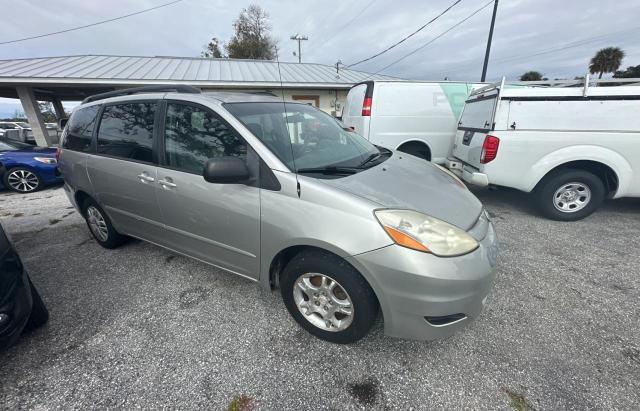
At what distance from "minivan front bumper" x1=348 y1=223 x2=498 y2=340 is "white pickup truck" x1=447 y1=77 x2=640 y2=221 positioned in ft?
9.24

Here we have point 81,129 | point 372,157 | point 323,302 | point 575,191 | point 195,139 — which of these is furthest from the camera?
point 575,191

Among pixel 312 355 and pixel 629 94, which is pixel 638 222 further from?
pixel 312 355

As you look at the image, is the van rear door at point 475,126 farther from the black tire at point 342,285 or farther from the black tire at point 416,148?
the black tire at point 342,285

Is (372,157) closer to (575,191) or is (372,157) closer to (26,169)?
(575,191)

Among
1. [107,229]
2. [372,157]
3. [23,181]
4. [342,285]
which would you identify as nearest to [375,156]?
[372,157]

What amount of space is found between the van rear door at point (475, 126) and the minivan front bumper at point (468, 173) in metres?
0.07

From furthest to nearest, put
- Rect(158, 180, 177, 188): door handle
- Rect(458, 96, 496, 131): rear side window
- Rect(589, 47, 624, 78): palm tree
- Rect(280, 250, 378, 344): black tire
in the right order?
Rect(589, 47, 624, 78): palm tree
Rect(458, 96, 496, 131): rear side window
Rect(158, 180, 177, 188): door handle
Rect(280, 250, 378, 344): black tire

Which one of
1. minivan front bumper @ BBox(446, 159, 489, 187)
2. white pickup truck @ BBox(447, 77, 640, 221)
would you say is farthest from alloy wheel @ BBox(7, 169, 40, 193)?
white pickup truck @ BBox(447, 77, 640, 221)

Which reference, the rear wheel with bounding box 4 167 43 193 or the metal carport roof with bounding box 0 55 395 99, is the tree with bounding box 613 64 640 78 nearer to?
the metal carport roof with bounding box 0 55 395 99

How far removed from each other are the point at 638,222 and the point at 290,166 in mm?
5005

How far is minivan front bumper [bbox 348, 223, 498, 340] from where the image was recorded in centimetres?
153

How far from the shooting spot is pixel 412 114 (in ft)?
18.8

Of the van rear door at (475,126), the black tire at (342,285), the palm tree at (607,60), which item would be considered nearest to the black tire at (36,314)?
the black tire at (342,285)

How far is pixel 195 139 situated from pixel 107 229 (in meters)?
1.85
